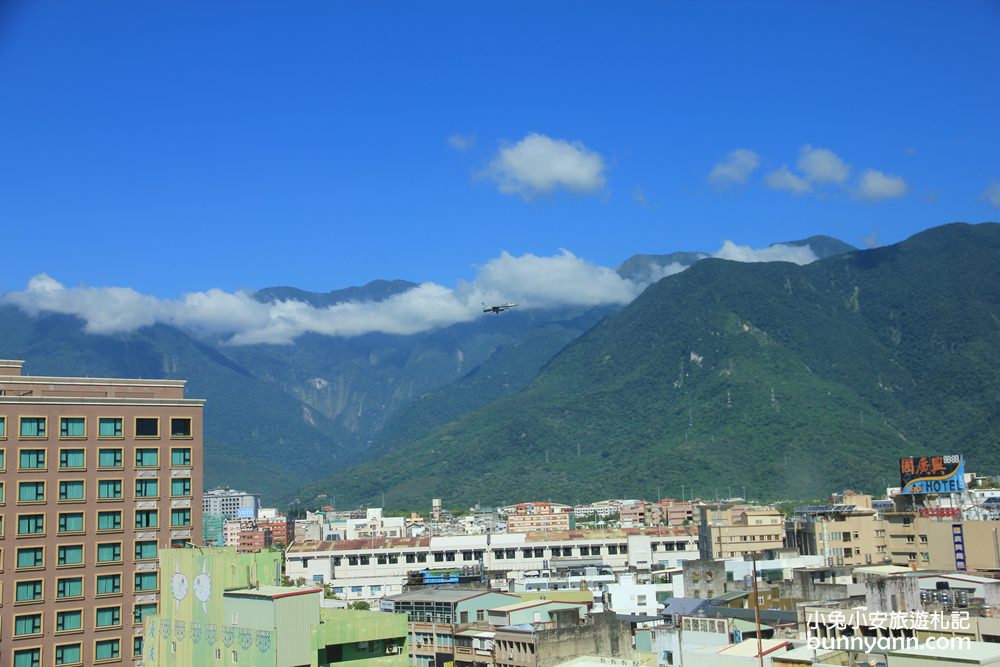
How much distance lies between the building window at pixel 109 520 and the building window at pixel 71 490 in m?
1.21

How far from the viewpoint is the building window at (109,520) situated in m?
47.6

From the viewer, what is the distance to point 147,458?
4912cm

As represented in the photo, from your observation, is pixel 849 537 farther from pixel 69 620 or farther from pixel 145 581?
pixel 69 620

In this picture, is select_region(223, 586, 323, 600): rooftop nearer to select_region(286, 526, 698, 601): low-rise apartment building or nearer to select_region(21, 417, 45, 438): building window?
select_region(21, 417, 45, 438): building window

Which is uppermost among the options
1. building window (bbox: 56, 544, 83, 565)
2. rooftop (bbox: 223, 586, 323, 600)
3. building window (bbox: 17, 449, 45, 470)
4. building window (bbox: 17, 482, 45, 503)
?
building window (bbox: 17, 449, 45, 470)

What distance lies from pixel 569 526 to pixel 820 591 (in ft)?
467

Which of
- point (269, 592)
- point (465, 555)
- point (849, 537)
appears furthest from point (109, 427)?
point (465, 555)

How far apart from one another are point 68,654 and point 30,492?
22.7 feet

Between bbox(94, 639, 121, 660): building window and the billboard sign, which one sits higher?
the billboard sign

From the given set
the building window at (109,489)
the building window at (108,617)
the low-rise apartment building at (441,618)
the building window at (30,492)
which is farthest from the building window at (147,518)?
the low-rise apartment building at (441,618)

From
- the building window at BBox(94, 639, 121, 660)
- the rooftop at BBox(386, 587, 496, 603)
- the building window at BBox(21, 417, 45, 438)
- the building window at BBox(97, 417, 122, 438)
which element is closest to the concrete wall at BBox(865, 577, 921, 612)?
the rooftop at BBox(386, 587, 496, 603)

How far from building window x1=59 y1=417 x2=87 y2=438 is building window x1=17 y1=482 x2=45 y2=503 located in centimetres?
229

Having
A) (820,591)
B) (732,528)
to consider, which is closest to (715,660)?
(820,591)

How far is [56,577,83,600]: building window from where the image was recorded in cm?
4597
